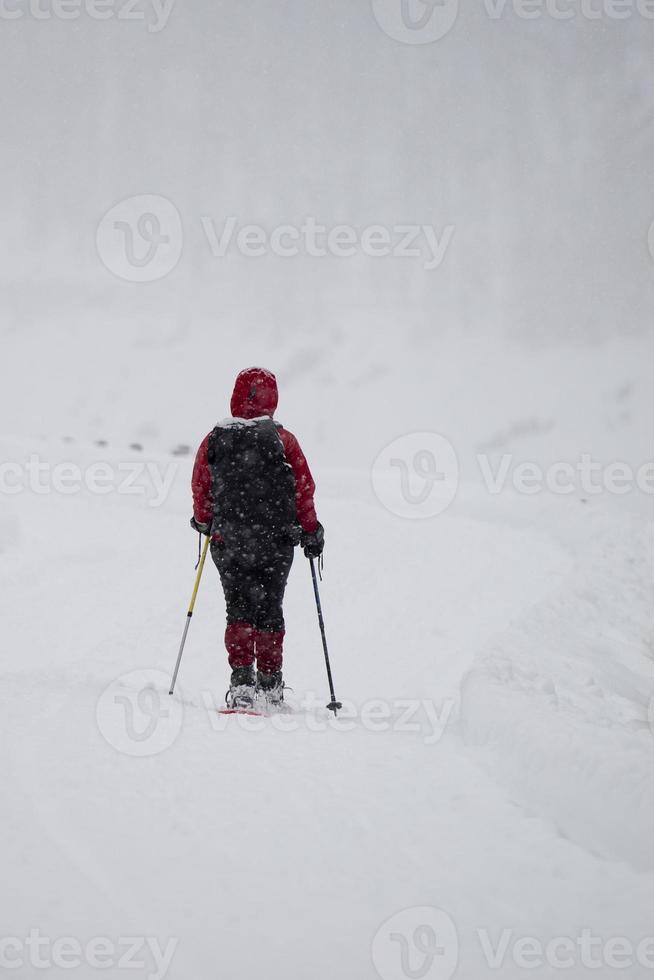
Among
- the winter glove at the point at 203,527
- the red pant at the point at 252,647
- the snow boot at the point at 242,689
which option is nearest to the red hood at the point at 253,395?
the winter glove at the point at 203,527

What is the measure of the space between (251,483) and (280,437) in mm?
390

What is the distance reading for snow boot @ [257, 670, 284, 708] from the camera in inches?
190

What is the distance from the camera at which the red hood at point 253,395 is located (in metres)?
4.72

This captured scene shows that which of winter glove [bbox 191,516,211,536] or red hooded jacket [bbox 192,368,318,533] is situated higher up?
red hooded jacket [bbox 192,368,318,533]

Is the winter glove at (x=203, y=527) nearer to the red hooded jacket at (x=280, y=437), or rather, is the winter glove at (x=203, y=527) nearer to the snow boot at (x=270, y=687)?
the red hooded jacket at (x=280, y=437)

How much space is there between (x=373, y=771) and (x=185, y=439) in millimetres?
144317

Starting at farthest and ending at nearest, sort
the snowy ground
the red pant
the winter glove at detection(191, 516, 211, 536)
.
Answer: the winter glove at detection(191, 516, 211, 536) → the red pant → the snowy ground

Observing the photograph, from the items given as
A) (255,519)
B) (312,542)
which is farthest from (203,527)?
(312,542)

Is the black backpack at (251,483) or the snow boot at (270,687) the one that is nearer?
the black backpack at (251,483)

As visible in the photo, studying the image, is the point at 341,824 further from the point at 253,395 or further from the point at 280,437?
the point at 253,395

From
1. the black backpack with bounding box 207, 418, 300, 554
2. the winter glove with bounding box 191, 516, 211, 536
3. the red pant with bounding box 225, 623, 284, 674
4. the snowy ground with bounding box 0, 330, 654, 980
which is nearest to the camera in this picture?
the snowy ground with bounding box 0, 330, 654, 980

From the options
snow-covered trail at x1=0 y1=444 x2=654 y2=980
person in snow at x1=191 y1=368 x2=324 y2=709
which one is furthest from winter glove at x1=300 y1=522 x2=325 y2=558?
snow-covered trail at x1=0 y1=444 x2=654 y2=980

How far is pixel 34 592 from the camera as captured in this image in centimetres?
1010

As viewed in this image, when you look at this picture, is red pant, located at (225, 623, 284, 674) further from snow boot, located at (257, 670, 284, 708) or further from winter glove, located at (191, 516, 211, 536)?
winter glove, located at (191, 516, 211, 536)
